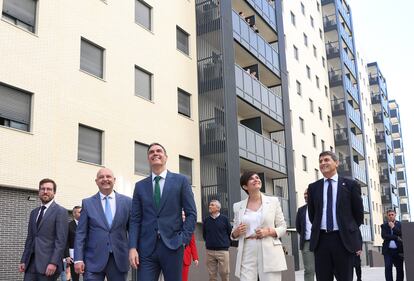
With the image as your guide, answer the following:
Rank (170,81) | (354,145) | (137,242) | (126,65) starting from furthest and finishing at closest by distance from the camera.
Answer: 1. (354,145)
2. (170,81)
3. (126,65)
4. (137,242)

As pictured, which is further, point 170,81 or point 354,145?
point 354,145

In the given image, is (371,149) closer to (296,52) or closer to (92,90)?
(296,52)

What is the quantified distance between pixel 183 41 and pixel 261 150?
703cm

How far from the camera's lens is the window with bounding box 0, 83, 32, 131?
1445 cm

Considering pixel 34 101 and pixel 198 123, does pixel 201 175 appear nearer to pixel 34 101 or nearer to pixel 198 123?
pixel 198 123

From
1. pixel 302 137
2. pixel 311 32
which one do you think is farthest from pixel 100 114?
pixel 311 32

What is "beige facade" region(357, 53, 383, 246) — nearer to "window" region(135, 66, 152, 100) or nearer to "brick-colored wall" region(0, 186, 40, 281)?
"window" region(135, 66, 152, 100)

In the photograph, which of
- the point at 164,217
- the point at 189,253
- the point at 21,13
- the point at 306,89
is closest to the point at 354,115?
the point at 306,89

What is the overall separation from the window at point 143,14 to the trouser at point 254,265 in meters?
16.1

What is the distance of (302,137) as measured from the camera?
120 feet

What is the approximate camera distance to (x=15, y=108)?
48.4 feet

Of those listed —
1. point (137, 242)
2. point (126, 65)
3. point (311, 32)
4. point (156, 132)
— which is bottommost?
point (137, 242)

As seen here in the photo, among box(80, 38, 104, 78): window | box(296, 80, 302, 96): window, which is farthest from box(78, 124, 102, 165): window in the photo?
box(296, 80, 302, 96): window

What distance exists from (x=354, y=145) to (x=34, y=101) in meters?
38.5
